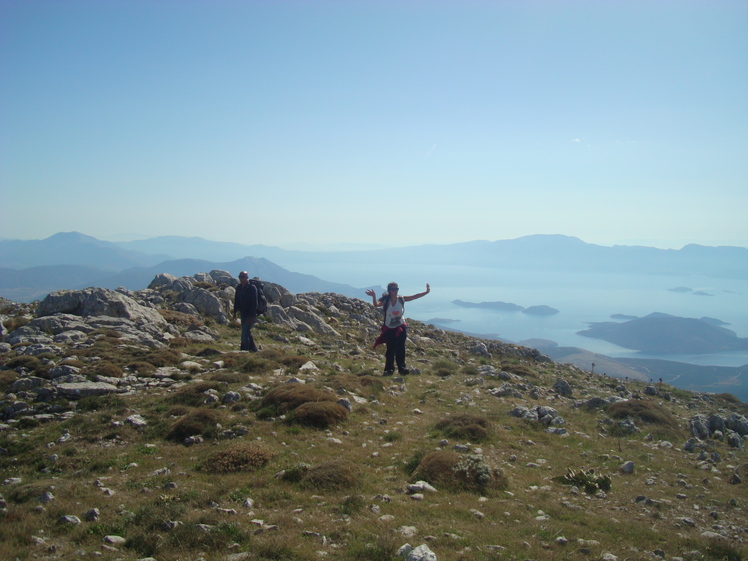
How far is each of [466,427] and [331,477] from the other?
461 centimetres

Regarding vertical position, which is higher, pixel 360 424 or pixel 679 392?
pixel 360 424

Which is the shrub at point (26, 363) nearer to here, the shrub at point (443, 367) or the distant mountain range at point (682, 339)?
the shrub at point (443, 367)

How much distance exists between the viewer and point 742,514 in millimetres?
7531

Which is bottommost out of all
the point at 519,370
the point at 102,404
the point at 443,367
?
the point at 519,370

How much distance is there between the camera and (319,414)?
1102 cm

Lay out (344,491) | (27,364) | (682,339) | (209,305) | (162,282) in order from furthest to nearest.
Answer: (682,339) → (162,282) → (209,305) → (27,364) → (344,491)

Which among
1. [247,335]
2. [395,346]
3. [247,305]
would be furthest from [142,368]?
[395,346]

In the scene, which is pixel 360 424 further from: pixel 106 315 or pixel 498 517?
pixel 106 315

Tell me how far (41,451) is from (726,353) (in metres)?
225

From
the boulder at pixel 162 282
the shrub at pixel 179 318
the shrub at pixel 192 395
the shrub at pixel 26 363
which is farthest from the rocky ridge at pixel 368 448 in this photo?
the boulder at pixel 162 282

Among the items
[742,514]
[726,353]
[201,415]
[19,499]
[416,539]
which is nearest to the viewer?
[416,539]

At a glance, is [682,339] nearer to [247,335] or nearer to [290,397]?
[247,335]

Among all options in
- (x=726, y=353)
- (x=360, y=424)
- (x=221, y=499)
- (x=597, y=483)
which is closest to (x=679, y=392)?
(x=597, y=483)

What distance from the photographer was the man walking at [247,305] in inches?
752
